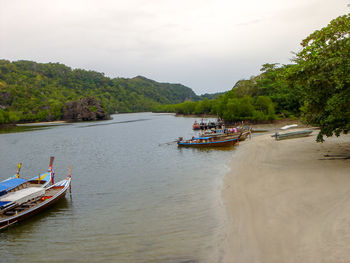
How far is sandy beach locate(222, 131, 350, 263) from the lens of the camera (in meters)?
10.4

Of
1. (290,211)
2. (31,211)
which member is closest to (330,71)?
(290,211)

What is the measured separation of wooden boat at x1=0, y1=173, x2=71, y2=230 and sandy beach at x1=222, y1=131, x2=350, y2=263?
13.5 m

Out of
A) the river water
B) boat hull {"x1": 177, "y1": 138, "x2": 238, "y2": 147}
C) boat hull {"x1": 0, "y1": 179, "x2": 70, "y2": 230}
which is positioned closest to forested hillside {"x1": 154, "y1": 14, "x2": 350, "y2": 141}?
the river water

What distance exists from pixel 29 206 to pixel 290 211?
17.5 meters

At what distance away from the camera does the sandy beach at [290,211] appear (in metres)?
10.4

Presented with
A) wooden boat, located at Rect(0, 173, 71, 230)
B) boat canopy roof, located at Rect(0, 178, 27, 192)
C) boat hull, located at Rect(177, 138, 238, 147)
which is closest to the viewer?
wooden boat, located at Rect(0, 173, 71, 230)

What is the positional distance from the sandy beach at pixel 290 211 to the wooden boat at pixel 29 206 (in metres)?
13.5

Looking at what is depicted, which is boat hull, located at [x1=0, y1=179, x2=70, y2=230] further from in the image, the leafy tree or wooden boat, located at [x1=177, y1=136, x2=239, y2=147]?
wooden boat, located at [x1=177, y1=136, x2=239, y2=147]

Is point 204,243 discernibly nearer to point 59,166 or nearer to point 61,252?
point 61,252

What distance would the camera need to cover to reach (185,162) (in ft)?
112

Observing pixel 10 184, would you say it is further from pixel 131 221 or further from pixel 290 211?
pixel 290 211

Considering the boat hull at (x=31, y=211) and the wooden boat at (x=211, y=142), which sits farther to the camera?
the wooden boat at (x=211, y=142)

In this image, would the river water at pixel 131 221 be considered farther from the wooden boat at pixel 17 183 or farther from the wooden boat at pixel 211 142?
the wooden boat at pixel 211 142

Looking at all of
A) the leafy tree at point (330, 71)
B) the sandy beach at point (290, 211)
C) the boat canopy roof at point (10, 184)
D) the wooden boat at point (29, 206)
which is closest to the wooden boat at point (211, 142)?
the sandy beach at point (290, 211)
